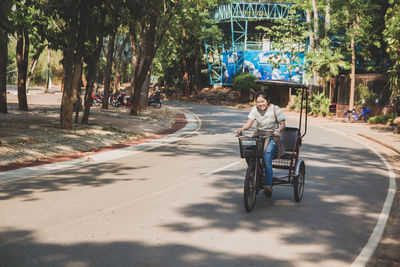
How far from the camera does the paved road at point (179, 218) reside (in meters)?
5.12

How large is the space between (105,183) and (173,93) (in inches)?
2215

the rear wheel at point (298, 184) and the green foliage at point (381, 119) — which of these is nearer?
the rear wheel at point (298, 184)

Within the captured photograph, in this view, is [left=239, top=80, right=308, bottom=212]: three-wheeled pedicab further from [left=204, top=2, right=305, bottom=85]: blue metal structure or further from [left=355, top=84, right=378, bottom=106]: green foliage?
[left=204, top=2, right=305, bottom=85]: blue metal structure

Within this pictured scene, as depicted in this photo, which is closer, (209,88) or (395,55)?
(395,55)

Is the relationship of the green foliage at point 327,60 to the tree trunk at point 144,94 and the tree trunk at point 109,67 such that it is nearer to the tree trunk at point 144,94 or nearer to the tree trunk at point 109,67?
the tree trunk at point 144,94

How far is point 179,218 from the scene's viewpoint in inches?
260

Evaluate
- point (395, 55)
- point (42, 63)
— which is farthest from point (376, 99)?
point (42, 63)

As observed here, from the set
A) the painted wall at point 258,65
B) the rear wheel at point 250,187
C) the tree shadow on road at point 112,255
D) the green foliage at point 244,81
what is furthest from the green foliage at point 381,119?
the tree shadow on road at point 112,255

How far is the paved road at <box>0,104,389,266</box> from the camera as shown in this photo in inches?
202

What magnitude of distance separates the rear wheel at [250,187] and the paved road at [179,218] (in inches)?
6.5

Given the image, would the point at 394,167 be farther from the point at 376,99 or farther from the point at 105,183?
the point at 376,99

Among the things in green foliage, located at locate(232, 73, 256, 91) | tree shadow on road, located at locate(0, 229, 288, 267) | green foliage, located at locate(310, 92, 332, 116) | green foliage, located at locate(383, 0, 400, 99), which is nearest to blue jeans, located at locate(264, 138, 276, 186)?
tree shadow on road, located at locate(0, 229, 288, 267)

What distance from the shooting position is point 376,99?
32.7 meters

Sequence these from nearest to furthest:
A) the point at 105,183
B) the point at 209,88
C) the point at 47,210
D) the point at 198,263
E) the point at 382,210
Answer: the point at 198,263
the point at 47,210
the point at 382,210
the point at 105,183
the point at 209,88
